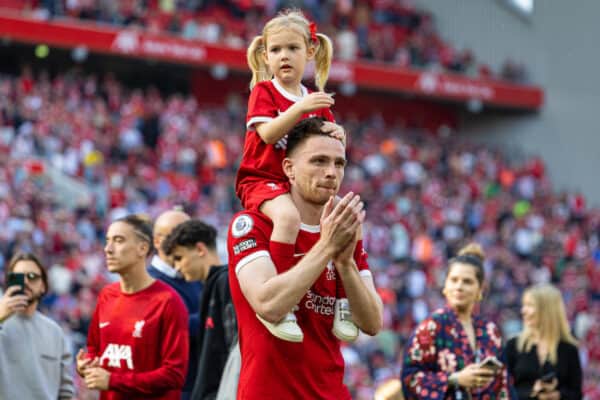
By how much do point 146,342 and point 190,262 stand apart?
704mm

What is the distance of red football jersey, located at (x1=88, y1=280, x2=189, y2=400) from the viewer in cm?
583

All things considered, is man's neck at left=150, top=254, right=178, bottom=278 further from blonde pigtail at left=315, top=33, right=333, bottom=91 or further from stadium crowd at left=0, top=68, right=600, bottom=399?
stadium crowd at left=0, top=68, right=600, bottom=399

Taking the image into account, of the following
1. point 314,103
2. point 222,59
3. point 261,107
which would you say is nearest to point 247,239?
point 314,103

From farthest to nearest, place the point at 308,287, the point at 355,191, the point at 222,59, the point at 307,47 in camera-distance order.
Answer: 1. the point at 222,59
2. the point at 355,191
3. the point at 307,47
4. the point at 308,287

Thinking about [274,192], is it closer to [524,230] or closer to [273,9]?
Result: [524,230]

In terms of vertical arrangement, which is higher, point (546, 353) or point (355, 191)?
point (355, 191)

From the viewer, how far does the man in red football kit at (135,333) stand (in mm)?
5805

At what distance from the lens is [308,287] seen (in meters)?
3.96

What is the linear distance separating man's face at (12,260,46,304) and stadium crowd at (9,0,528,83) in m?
18.7

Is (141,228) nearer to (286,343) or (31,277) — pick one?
(31,277)

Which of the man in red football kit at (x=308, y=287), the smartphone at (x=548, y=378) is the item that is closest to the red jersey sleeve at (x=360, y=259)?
the man in red football kit at (x=308, y=287)

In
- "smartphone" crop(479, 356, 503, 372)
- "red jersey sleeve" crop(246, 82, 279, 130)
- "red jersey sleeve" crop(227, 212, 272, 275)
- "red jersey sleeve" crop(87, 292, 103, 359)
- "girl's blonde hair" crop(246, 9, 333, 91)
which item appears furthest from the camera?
"red jersey sleeve" crop(87, 292, 103, 359)

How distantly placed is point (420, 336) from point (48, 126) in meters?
13.8

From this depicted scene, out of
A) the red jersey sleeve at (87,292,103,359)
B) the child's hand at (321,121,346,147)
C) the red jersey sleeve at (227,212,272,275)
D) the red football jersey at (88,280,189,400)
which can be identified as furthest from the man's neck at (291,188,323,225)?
the red jersey sleeve at (87,292,103,359)
